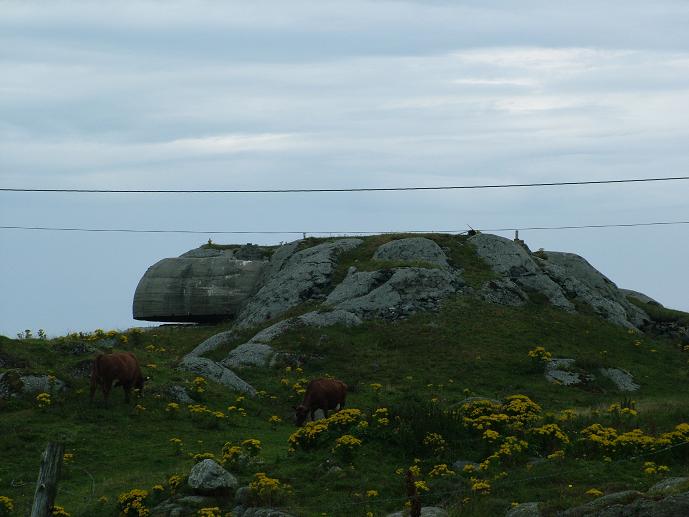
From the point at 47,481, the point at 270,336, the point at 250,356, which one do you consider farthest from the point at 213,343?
the point at 47,481

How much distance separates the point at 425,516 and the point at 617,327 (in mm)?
40181

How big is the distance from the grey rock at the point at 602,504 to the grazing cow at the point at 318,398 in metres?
16.4

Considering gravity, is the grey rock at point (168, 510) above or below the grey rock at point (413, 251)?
below

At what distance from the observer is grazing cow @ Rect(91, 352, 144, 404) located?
36.7 m

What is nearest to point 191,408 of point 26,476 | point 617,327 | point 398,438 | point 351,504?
point 26,476

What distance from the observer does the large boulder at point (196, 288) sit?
6888 centimetres

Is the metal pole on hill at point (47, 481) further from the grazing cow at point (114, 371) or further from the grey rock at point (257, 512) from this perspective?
the grazing cow at point (114, 371)

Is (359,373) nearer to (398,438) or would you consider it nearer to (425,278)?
(425,278)

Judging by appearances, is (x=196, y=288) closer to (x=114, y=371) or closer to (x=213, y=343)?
(x=213, y=343)

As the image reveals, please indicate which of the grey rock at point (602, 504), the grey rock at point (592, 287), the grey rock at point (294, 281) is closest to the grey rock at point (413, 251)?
the grey rock at point (294, 281)

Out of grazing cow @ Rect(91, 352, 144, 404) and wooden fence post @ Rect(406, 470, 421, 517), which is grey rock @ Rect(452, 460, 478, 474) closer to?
wooden fence post @ Rect(406, 470, 421, 517)

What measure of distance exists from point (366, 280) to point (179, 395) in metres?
22.8

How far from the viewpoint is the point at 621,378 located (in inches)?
1917

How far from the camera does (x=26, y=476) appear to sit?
2952 cm
